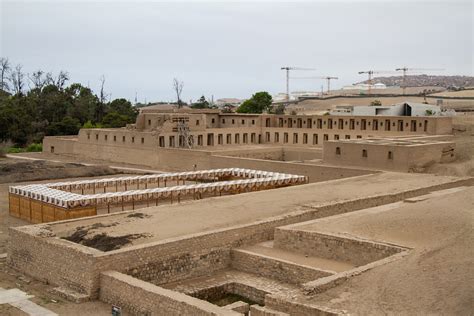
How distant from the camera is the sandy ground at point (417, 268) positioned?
34.3 feet

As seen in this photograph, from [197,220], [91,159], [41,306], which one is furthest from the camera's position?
[91,159]

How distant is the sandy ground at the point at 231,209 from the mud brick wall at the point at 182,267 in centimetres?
84

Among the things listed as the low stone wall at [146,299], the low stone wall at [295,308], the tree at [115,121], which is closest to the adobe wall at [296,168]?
the low stone wall at [146,299]

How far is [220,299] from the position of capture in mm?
14391

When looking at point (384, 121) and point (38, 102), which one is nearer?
point (384, 121)

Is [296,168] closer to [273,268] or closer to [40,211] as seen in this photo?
[40,211]

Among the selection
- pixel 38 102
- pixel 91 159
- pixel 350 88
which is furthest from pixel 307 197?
pixel 350 88

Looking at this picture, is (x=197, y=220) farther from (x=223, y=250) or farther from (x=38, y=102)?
(x=38, y=102)

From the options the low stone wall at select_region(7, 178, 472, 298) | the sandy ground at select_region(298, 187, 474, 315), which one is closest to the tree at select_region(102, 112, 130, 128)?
the low stone wall at select_region(7, 178, 472, 298)

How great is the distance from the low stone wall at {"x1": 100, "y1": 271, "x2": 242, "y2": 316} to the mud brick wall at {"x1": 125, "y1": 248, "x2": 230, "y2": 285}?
75 centimetres

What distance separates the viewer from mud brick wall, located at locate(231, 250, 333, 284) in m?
14.2

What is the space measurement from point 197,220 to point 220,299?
343 centimetres

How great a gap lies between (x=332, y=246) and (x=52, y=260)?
680 centimetres

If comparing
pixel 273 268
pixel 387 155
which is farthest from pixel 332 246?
pixel 387 155
